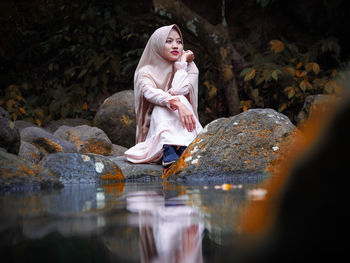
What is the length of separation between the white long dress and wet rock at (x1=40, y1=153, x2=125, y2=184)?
136 cm

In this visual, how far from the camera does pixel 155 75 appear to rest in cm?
619

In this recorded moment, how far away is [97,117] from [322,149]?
343 inches

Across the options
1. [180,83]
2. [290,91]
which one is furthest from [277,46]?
[180,83]

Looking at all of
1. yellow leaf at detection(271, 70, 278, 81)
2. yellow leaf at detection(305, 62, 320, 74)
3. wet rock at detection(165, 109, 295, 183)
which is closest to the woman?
wet rock at detection(165, 109, 295, 183)

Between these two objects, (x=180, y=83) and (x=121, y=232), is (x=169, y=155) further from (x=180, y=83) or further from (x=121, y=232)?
(x=121, y=232)

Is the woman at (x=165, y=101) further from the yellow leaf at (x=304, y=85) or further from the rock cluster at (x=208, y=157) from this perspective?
the yellow leaf at (x=304, y=85)

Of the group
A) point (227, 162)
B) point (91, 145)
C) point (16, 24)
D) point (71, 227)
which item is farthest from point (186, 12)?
point (71, 227)

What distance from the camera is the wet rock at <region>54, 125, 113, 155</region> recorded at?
287 inches

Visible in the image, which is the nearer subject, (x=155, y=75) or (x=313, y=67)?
(x=155, y=75)

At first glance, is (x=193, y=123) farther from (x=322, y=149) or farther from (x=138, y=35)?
(x=138, y=35)

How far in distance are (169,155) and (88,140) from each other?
244cm

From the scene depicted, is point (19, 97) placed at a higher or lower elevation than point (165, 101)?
higher

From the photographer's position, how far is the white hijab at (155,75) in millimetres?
6117

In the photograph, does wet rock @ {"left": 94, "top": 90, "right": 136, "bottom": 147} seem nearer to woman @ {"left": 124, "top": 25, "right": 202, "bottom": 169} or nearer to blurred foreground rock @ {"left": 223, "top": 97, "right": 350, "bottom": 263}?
woman @ {"left": 124, "top": 25, "right": 202, "bottom": 169}
